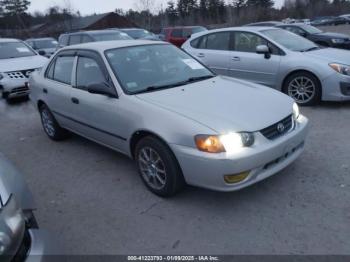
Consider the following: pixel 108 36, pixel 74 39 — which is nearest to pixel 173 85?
pixel 108 36

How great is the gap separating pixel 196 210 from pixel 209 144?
0.75 m

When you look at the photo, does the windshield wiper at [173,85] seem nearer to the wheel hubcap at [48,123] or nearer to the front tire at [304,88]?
the wheel hubcap at [48,123]

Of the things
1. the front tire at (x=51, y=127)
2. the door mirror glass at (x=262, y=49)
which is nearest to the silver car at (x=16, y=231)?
the front tire at (x=51, y=127)

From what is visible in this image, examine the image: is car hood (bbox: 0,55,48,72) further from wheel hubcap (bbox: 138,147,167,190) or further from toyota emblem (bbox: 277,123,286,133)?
toyota emblem (bbox: 277,123,286,133)

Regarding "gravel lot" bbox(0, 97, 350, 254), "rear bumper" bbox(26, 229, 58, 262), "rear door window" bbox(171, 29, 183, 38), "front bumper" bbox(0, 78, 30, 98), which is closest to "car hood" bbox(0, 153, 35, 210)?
"rear bumper" bbox(26, 229, 58, 262)

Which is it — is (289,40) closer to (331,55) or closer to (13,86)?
(331,55)

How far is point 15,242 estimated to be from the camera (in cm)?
193

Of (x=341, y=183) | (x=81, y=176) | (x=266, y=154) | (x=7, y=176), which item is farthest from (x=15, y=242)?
(x=341, y=183)

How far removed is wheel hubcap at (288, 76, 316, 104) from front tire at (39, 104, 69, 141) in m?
4.15

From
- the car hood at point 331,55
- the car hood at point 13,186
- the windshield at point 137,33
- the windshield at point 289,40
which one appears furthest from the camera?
the windshield at point 137,33

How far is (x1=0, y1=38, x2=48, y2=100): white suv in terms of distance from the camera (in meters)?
8.73

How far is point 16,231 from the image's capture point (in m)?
1.96

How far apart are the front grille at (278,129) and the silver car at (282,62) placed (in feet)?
9.57

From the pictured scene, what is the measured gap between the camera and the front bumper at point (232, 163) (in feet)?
9.93
